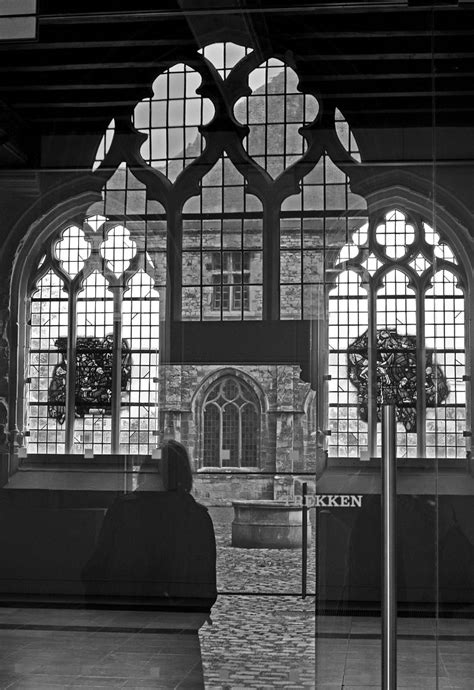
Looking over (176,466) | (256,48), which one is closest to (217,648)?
(176,466)

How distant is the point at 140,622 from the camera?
3.22 meters

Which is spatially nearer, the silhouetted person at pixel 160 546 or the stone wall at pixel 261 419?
the stone wall at pixel 261 419

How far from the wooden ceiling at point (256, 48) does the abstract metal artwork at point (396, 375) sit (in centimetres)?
76

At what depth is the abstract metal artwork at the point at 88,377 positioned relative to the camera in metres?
3.20

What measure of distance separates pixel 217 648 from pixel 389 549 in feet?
2.20

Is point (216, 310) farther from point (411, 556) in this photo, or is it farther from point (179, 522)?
point (411, 556)

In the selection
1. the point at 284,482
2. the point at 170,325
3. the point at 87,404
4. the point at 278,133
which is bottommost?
the point at 284,482

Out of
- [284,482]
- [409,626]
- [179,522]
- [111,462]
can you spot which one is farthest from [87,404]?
[409,626]

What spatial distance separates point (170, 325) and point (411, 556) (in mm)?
→ 1110

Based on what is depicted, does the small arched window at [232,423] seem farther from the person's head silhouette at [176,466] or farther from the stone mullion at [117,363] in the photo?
the stone mullion at [117,363]

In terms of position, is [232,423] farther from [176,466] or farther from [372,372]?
[372,372]

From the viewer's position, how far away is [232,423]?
121 inches

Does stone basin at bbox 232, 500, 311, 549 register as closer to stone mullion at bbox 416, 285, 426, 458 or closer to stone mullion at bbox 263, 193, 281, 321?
stone mullion at bbox 416, 285, 426, 458

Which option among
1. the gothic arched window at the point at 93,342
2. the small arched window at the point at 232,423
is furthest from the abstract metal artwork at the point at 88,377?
the small arched window at the point at 232,423
